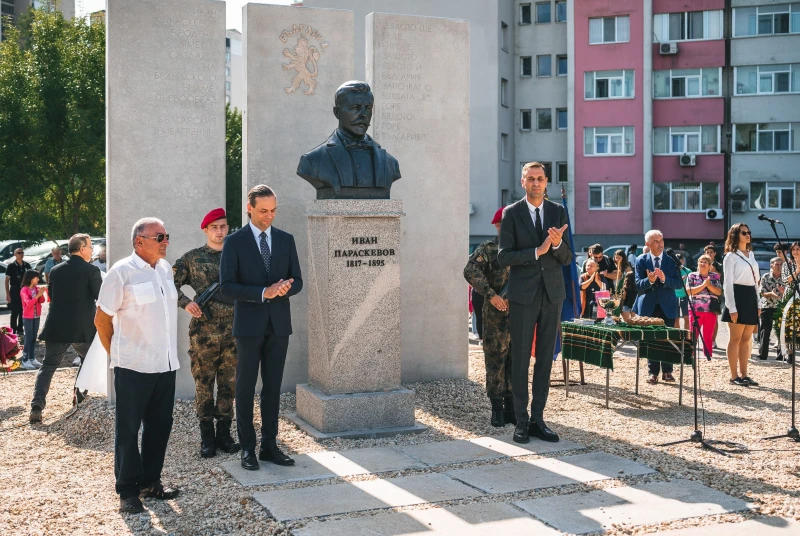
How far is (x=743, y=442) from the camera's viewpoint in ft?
A: 23.9

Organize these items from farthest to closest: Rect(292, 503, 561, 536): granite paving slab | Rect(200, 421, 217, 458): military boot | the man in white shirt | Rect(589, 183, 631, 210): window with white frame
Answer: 1. Rect(589, 183, 631, 210): window with white frame
2. Rect(200, 421, 217, 458): military boot
3. the man in white shirt
4. Rect(292, 503, 561, 536): granite paving slab

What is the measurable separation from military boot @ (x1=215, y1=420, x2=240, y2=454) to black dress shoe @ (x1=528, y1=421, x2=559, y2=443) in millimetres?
2324

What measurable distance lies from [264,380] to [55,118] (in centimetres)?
1515

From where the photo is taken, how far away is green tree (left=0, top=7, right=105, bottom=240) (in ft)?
62.8

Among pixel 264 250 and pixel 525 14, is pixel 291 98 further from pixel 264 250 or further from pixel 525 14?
pixel 525 14

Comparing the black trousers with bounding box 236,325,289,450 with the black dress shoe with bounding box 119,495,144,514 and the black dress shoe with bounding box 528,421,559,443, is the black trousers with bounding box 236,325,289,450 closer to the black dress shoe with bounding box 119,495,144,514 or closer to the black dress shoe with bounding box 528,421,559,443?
the black dress shoe with bounding box 119,495,144,514

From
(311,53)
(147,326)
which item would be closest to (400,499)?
(147,326)

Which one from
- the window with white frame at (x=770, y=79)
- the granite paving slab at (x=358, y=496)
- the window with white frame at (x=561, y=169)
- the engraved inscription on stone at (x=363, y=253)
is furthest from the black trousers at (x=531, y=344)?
the window with white frame at (x=561, y=169)

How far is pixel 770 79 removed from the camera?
35.3 meters

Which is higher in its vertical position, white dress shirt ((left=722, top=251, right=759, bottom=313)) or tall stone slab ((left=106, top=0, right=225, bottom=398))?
tall stone slab ((left=106, top=0, right=225, bottom=398))

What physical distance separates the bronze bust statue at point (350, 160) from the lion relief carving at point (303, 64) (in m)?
2.16

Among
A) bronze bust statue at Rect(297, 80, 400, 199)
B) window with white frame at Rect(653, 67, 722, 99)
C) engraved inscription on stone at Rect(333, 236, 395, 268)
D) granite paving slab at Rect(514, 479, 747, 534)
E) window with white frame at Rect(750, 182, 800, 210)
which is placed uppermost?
window with white frame at Rect(653, 67, 722, 99)

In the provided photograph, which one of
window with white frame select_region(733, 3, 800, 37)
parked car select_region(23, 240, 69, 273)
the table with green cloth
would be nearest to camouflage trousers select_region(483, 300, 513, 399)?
the table with green cloth

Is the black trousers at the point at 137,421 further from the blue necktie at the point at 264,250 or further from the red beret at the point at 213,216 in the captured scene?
the red beret at the point at 213,216
